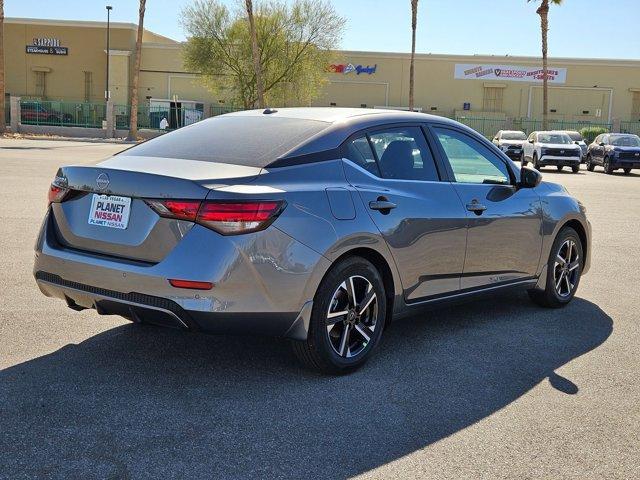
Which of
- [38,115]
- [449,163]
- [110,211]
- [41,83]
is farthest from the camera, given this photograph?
[41,83]

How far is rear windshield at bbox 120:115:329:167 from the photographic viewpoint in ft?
14.5

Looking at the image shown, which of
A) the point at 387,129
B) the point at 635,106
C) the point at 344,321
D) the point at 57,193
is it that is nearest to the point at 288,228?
the point at 344,321

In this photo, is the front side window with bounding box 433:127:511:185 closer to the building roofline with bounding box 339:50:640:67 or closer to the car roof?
the car roof

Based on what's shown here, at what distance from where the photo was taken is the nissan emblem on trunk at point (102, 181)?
4.16m

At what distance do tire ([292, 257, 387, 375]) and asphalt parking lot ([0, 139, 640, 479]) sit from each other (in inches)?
4.8

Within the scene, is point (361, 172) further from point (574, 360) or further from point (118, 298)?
point (574, 360)

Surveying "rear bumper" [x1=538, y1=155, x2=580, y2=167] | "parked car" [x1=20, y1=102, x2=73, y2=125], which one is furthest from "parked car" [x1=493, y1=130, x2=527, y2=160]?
"parked car" [x1=20, y1=102, x2=73, y2=125]

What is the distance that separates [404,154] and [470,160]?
880mm

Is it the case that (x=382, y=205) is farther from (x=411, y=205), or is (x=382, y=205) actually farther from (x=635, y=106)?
(x=635, y=106)

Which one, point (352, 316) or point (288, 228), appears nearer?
point (288, 228)

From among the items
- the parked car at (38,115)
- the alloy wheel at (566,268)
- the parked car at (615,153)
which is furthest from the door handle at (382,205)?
the parked car at (38,115)

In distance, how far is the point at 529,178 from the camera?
594cm

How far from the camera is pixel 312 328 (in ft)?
14.0

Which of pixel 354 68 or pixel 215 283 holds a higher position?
pixel 354 68
